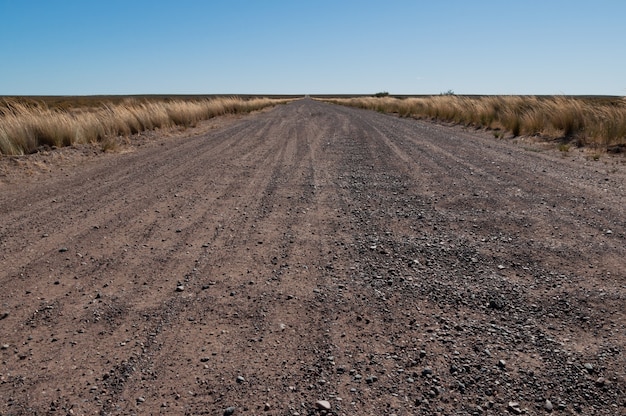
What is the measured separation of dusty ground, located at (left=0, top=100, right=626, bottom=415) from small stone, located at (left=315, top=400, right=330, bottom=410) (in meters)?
0.02

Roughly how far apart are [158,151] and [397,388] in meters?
10.3

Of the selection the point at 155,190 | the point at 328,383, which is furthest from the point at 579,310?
the point at 155,190

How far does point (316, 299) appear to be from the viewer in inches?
125

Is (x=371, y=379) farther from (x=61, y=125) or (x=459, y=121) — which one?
→ (x=459, y=121)

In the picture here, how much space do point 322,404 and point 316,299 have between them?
110cm

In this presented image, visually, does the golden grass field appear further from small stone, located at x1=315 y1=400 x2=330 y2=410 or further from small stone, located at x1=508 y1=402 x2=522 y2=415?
small stone, located at x1=315 y1=400 x2=330 y2=410

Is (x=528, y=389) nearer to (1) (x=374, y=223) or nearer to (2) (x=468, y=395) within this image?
(2) (x=468, y=395)

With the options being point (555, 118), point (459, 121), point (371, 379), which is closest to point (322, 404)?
point (371, 379)

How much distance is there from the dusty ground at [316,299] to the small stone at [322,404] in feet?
0.06

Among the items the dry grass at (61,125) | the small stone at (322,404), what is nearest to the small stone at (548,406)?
the small stone at (322,404)

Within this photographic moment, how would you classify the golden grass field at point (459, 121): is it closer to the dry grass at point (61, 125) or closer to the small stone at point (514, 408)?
the dry grass at point (61, 125)

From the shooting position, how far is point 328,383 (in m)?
2.29

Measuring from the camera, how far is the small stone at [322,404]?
2.11m

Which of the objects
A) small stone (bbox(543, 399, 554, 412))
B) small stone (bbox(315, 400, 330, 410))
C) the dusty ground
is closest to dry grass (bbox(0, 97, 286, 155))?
the dusty ground
